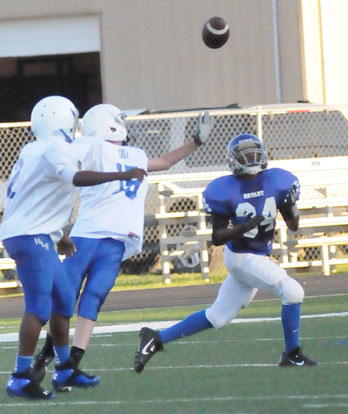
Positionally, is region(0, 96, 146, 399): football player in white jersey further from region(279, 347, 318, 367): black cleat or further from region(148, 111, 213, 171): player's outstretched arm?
region(279, 347, 318, 367): black cleat

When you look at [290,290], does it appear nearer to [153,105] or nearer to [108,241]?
[108,241]

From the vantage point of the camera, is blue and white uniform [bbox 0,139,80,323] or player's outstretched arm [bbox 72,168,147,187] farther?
blue and white uniform [bbox 0,139,80,323]

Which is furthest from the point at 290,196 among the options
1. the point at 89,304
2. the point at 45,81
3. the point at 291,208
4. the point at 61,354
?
the point at 45,81

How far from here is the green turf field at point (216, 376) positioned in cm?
636

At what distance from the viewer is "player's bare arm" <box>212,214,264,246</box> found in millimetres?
7633

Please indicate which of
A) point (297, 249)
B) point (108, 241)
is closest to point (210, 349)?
point (108, 241)

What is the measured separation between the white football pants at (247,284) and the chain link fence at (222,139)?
925cm

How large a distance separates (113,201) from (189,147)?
578 millimetres

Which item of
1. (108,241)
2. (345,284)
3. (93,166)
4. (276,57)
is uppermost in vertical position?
(276,57)

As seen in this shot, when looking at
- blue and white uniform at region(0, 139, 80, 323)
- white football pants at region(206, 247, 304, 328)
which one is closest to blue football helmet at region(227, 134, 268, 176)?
white football pants at region(206, 247, 304, 328)

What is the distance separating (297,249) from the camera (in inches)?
660

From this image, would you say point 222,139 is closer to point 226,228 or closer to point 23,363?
point 226,228

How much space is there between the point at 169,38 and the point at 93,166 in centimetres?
1611

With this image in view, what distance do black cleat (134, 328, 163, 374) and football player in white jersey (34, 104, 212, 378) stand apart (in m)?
0.49
